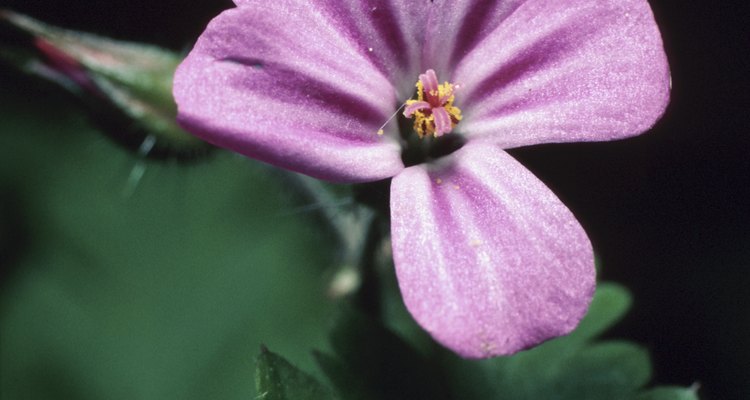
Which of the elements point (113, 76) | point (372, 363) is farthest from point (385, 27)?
point (113, 76)

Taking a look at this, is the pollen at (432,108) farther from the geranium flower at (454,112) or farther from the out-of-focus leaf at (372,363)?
the out-of-focus leaf at (372,363)

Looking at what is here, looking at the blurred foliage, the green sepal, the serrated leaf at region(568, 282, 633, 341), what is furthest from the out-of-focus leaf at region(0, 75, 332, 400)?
the serrated leaf at region(568, 282, 633, 341)

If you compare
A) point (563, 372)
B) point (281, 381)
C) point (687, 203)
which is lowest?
point (687, 203)

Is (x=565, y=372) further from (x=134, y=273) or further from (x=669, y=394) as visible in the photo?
(x=134, y=273)

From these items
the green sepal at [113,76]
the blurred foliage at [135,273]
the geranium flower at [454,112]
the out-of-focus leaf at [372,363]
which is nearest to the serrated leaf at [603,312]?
the out-of-focus leaf at [372,363]

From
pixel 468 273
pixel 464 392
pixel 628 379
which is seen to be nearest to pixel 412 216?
pixel 468 273

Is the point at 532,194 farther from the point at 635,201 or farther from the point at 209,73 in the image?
the point at 635,201
